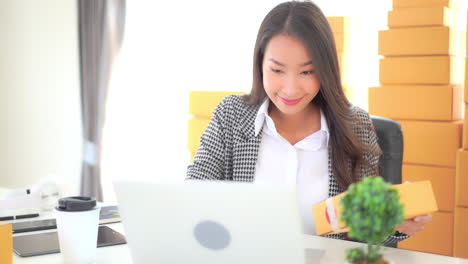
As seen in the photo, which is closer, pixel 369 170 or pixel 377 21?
pixel 369 170

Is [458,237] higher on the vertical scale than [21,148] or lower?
lower

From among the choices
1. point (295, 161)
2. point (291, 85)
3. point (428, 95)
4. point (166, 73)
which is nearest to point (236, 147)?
point (295, 161)

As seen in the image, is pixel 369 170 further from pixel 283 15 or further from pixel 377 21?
pixel 377 21

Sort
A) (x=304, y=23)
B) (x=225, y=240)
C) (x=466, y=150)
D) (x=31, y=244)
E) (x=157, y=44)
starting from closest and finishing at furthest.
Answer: (x=225, y=240), (x=31, y=244), (x=304, y=23), (x=466, y=150), (x=157, y=44)

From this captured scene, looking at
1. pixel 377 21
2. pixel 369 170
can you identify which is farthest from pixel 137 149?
pixel 369 170

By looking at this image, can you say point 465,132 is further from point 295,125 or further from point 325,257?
point 325,257

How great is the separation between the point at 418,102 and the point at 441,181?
0.40 m

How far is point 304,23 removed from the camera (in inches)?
61.7

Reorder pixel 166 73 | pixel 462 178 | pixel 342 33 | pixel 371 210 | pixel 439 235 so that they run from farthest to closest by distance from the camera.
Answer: pixel 166 73
pixel 342 33
pixel 439 235
pixel 462 178
pixel 371 210

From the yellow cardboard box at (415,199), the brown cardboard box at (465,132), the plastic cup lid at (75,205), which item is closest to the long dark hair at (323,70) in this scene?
the yellow cardboard box at (415,199)

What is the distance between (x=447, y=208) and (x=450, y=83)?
605mm

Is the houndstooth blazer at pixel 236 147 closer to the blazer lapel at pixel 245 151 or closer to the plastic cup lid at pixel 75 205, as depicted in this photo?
the blazer lapel at pixel 245 151

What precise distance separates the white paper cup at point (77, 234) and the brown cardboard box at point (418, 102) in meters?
2.17

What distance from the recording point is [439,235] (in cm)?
291
